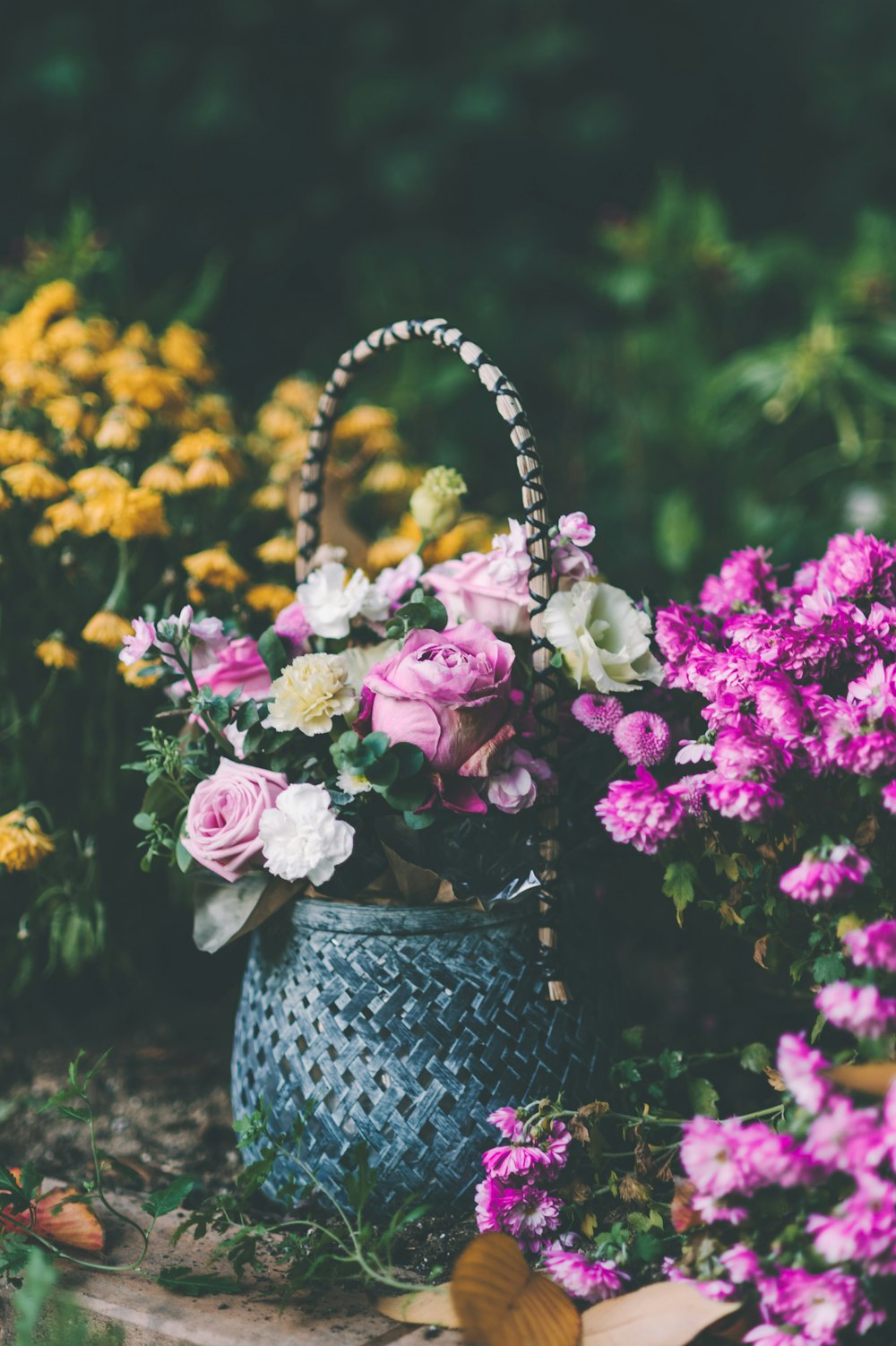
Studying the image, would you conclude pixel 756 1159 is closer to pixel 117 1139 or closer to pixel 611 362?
pixel 117 1139

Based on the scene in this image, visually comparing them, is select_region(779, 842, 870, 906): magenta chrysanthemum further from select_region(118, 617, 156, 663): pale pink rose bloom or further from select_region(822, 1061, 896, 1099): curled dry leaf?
select_region(118, 617, 156, 663): pale pink rose bloom

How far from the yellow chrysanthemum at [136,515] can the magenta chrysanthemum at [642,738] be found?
537 mm

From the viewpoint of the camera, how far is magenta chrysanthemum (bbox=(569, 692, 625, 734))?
2.81 feet

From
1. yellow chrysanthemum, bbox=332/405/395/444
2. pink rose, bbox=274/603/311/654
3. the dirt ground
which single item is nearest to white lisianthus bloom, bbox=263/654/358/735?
pink rose, bbox=274/603/311/654

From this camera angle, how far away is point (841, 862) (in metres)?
0.69

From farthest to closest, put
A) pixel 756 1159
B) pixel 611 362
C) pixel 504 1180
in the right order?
pixel 611 362 → pixel 504 1180 → pixel 756 1159

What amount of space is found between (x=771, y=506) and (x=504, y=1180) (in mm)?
1642

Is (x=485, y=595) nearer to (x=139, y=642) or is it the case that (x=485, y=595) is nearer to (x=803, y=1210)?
(x=139, y=642)

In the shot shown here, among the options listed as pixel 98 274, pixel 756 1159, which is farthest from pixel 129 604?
pixel 756 1159

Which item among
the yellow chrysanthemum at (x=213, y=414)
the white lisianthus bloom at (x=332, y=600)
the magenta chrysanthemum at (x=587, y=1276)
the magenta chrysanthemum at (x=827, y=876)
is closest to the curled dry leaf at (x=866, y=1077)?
the magenta chrysanthemum at (x=827, y=876)

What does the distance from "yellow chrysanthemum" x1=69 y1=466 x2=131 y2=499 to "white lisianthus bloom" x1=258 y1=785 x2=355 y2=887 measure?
449mm

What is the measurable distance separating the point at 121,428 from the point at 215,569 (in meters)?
0.21

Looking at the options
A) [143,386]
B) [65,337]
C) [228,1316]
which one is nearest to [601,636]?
[228,1316]

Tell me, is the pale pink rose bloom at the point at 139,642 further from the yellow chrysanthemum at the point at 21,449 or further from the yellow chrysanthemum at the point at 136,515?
the yellow chrysanthemum at the point at 21,449
